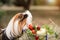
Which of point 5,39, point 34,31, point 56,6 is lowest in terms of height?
point 56,6

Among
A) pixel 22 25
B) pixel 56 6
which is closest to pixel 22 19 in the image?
pixel 22 25

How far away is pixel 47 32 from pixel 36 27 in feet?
0.33

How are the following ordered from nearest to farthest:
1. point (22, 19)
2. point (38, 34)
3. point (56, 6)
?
point (38, 34), point (22, 19), point (56, 6)

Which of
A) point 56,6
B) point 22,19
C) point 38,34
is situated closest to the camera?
point 38,34

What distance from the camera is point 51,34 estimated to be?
2.07 metres

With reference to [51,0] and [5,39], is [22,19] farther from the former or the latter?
[51,0]

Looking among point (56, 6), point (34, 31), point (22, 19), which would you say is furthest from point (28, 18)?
point (56, 6)

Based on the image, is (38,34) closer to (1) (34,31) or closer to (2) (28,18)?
(1) (34,31)

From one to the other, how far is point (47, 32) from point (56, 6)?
35.9ft

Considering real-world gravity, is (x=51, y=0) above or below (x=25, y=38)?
below

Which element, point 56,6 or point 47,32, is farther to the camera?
point 56,6

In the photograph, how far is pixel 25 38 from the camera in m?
2.06

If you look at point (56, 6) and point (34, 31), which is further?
point (56, 6)

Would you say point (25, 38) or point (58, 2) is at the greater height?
point (25, 38)
